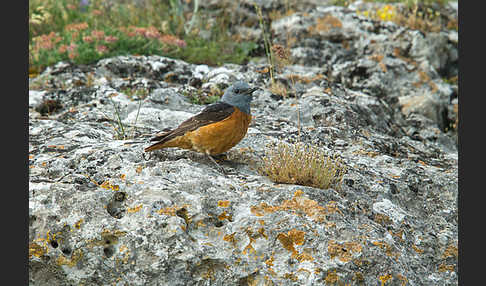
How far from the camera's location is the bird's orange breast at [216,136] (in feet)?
18.5

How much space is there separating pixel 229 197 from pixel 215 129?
1072mm

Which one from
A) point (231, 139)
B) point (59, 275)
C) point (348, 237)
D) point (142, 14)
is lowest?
point (59, 275)

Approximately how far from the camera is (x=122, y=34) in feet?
34.1

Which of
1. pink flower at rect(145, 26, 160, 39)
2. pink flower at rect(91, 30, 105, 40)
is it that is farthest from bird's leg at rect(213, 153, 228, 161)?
pink flower at rect(91, 30, 105, 40)

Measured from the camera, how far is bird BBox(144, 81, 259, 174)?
222 inches

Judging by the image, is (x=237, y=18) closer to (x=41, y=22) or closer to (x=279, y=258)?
(x=41, y=22)

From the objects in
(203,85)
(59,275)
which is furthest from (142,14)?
(59,275)

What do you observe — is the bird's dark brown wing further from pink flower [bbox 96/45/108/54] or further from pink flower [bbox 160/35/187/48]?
pink flower [bbox 160/35/187/48]

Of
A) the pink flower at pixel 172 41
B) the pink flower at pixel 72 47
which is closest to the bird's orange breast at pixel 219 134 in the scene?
the pink flower at pixel 172 41

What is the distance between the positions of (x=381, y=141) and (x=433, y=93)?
365cm

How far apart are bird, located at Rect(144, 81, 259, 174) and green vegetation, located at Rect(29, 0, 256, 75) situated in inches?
189

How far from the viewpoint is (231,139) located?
578 centimetres

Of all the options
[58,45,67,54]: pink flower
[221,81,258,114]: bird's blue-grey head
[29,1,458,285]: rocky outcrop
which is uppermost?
[221,81,258,114]: bird's blue-grey head

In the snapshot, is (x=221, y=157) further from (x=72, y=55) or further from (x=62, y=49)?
(x=62, y=49)
